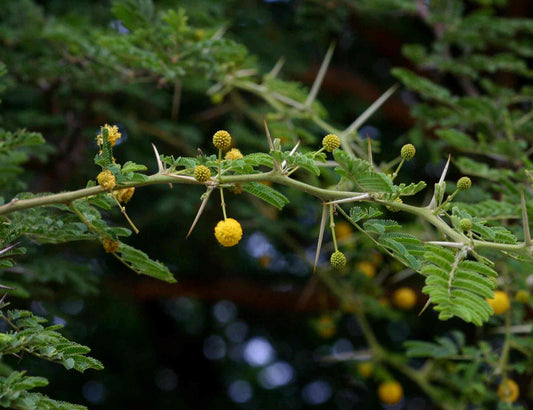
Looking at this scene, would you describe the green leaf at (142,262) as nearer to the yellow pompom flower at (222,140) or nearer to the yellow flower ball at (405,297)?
the yellow pompom flower at (222,140)

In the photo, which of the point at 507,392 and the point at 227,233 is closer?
the point at 227,233

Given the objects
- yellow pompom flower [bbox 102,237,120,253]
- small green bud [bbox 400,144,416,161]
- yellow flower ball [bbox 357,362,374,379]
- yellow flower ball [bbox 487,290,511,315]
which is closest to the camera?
small green bud [bbox 400,144,416,161]

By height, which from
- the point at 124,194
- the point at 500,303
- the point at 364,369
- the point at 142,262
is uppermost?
the point at 124,194

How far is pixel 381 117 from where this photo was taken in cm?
539

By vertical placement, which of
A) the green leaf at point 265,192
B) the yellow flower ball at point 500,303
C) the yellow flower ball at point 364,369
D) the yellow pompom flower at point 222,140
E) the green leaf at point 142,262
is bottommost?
the yellow flower ball at point 364,369

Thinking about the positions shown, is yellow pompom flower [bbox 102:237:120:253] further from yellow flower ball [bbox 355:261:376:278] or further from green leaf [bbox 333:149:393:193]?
yellow flower ball [bbox 355:261:376:278]

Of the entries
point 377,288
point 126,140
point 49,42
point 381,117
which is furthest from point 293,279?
point 49,42

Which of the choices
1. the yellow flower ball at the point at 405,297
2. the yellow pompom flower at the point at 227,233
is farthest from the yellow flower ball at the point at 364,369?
the yellow pompom flower at the point at 227,233

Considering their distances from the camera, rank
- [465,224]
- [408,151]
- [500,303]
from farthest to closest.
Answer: [500,303] < [408,151] < [465,224]

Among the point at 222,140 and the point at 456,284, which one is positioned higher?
the point at 222,140

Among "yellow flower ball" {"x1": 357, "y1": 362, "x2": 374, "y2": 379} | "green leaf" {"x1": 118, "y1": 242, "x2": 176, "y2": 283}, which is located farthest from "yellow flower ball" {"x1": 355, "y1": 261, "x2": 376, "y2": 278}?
"green leaf" {"x1": 118, "y1": 242, "x2": 176, "y2": 283}

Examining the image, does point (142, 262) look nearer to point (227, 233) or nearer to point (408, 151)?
point (227, 233)

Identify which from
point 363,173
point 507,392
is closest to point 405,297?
point 507,392

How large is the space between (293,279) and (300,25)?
2.37 metres
